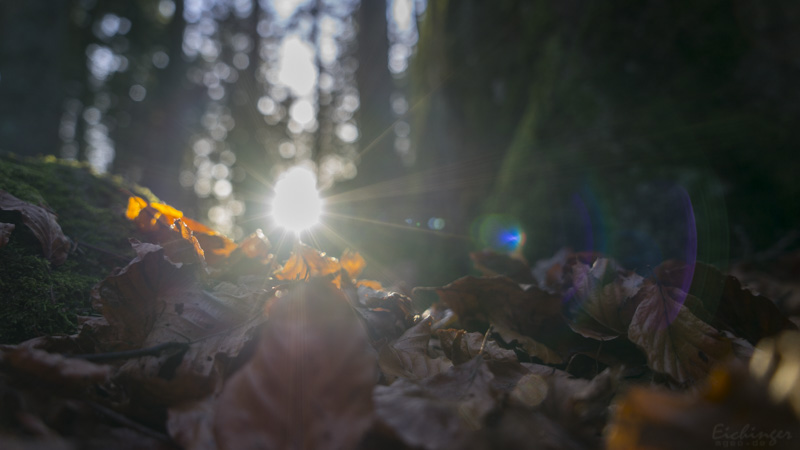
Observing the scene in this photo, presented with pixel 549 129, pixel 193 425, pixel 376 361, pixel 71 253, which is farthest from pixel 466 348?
pixel 549 129

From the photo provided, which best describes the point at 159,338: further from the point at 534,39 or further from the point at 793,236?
the point at 534,39

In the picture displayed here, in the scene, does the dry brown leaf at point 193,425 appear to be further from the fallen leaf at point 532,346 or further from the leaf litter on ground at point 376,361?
the fallen leaf at point 532,346

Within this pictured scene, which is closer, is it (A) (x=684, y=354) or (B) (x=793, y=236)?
(A) (x=684, y=354)

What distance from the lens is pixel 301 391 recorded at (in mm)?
598

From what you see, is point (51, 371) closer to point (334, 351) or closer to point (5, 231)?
point (334, 351)

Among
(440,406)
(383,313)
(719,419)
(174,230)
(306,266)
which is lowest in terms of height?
(719,419)

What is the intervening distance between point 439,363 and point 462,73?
508 cm

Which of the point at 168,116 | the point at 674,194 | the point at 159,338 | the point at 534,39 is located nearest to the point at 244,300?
the point at 159,338

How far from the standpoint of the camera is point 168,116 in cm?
920

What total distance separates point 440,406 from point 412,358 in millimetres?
361

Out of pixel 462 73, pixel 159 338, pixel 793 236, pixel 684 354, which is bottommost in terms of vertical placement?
pixel 684 354

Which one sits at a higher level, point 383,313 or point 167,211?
point 167,211

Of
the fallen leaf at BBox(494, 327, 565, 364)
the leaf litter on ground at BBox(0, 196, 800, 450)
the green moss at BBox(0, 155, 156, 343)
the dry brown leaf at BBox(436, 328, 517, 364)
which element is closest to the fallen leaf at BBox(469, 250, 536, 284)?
the leaf litter on ground at BBox(0, 196, 800, 450)

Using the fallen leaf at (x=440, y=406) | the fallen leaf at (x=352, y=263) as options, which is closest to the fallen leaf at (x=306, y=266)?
the fallen leaf at (x=352, y=263)
